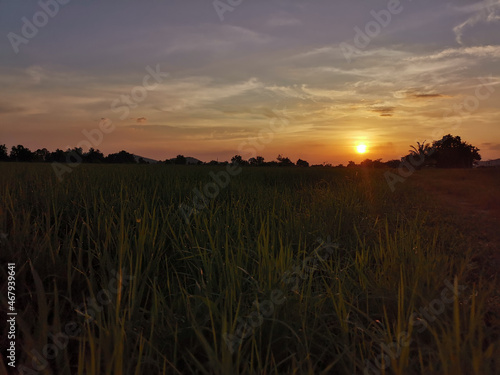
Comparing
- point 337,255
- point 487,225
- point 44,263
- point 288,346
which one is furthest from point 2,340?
point 487,225

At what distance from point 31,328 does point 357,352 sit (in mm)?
1599

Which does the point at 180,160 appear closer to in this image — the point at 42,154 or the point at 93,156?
the point at 93,156

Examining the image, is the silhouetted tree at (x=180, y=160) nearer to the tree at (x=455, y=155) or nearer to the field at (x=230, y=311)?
the field at (x=230, y=311)

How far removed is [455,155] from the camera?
4328 cm

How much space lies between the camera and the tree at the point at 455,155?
141 ft

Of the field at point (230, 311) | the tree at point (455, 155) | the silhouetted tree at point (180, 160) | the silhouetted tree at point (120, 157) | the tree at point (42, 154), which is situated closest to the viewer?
the field at point (230, 311)

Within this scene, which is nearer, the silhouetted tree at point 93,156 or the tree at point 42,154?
the silhouetted tree at point 93,156

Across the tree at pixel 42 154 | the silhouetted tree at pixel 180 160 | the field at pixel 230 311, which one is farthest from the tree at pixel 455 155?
the field at pixel 230 311

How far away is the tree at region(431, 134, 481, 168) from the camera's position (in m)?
42.9

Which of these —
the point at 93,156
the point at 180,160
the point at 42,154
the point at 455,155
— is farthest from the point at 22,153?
the point at 455,155

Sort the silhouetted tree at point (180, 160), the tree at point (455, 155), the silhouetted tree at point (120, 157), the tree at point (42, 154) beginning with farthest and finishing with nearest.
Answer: the tree at point (455, 155)
the tree at point (42, 154)
the silhouetted tree at point (120, 157)
the silhouetted tree at point (180, 160)

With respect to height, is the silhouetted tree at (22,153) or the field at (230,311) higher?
the silhouetted tree at (22,153)

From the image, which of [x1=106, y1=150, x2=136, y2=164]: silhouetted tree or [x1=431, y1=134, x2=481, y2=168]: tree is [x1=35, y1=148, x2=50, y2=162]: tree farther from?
[x1=431, y1=134, x2=481, y2=168]: tree

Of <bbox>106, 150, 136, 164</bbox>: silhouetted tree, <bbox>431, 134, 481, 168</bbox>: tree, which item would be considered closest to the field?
<bbox>106, 150, 136, 164</bbox>: silhouetted tree
